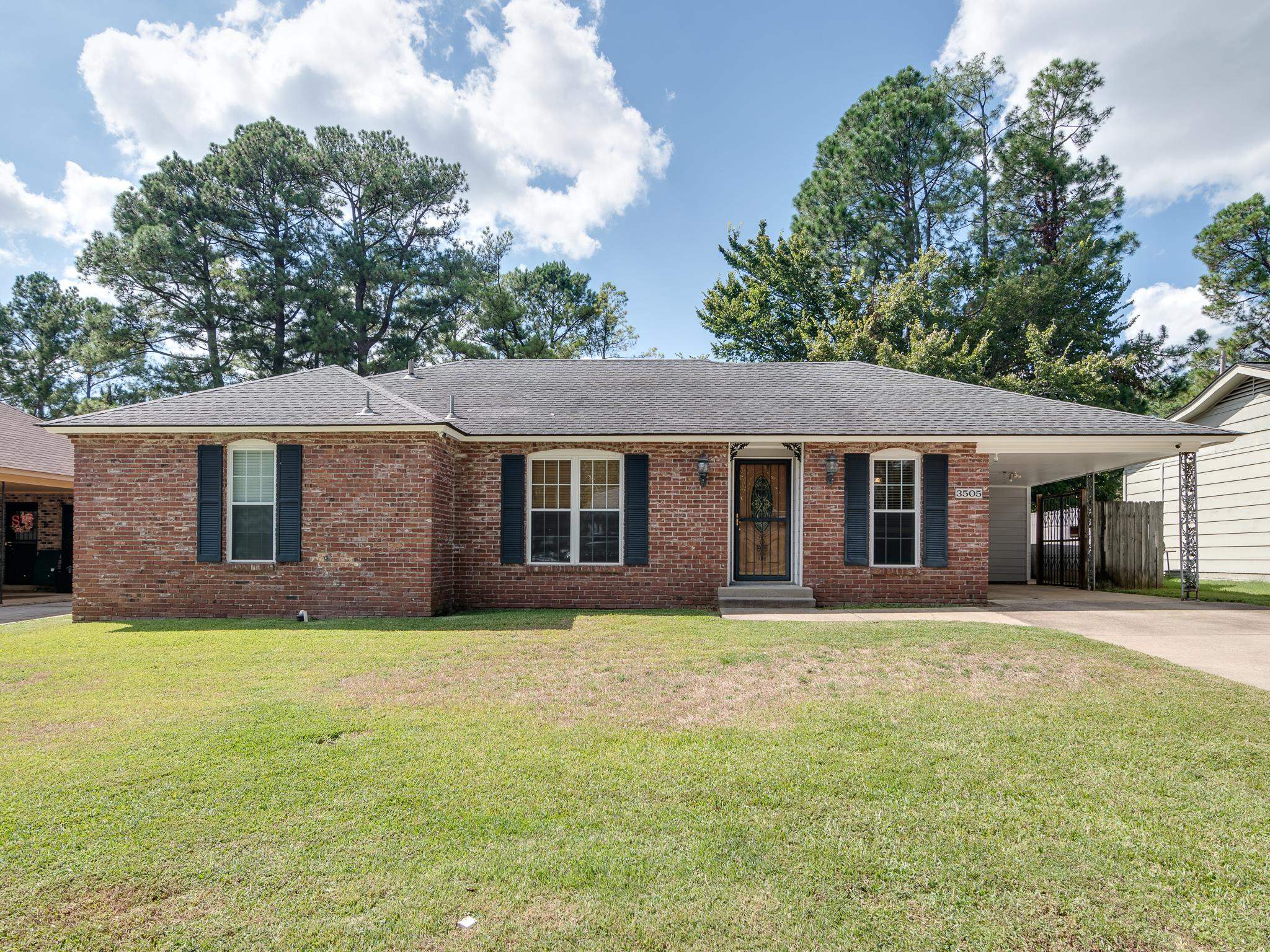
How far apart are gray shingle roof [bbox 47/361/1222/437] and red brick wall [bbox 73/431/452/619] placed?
44 centimetres

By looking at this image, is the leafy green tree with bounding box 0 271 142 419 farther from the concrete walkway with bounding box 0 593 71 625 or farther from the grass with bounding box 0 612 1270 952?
the grass with bounding box 0 612 1270 952

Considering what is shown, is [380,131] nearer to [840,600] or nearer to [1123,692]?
[840,600]

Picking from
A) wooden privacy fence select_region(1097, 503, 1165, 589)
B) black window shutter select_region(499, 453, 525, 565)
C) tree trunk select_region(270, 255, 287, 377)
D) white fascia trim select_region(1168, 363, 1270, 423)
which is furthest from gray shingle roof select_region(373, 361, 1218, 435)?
tree trunk select_region(270, 255, 287, 377)

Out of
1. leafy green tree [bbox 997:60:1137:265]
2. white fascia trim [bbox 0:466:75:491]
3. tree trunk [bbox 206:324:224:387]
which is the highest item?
leafy green tree [bbox 997:60:1137:265]

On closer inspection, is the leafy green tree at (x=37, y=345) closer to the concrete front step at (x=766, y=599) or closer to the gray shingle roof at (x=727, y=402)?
the gray shingle roof at (x=727, y=402)

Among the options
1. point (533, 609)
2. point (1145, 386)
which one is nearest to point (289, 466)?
point (533, 609)

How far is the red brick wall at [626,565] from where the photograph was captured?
1055 centimetres

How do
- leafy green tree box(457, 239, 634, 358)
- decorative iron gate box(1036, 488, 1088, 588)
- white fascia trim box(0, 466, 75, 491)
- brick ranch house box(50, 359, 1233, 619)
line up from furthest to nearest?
leafy green tree box(457, 239, 634, 358) < decorative iron gate box(1036, 488, 1088, 588) < white fascia trim box(0, 466, 75, 491) < brick ranch house box(50, 359, 1233, 619)

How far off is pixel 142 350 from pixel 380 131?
12.8m

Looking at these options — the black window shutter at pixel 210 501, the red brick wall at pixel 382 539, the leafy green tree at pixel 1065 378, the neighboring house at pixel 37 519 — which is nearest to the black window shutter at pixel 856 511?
the red brick wall at pixel 382 539

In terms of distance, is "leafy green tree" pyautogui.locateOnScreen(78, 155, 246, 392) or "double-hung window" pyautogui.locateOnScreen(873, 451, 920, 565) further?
"leafy green tree" pyautogui.locateOnScreen(78, 155, 246, 392)

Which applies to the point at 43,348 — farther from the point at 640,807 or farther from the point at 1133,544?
the point at 1133,544

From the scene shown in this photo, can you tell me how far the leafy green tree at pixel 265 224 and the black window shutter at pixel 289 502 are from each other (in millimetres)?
18408

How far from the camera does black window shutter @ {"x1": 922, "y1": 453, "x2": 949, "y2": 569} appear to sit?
10.5 m
